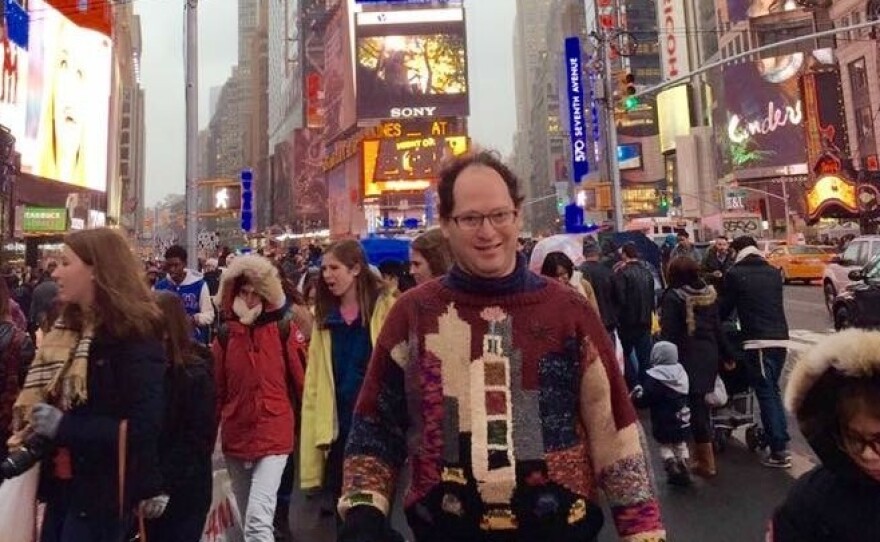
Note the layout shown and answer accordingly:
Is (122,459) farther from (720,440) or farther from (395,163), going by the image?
(395,163)

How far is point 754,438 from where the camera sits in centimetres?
716

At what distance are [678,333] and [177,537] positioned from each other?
488 centimetres

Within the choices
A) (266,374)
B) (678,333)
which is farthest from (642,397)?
(266,374)

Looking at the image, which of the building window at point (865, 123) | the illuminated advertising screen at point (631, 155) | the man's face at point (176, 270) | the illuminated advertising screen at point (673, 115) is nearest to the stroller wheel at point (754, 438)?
the man's face at point (176, 270)

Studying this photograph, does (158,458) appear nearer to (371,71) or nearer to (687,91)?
(371,71)

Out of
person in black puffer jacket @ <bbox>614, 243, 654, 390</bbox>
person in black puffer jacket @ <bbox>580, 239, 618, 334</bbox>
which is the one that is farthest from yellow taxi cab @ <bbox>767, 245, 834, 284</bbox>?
person in black puffer jacket @ <bbox>580, 239, 618, 334</bbox>

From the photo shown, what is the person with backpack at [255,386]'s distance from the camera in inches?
167

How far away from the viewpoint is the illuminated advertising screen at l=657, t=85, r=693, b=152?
9581 centimetres

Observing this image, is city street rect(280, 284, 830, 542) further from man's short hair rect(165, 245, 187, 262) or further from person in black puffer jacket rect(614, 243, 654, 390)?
man's short hair rect(165, 245, 187, 262)

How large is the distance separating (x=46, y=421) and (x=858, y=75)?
210 feet

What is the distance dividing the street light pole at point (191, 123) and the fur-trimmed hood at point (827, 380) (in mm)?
12221

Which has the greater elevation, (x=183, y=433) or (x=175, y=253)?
(x=175, y=253)

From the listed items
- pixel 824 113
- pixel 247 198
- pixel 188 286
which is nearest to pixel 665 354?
pixel 188 286

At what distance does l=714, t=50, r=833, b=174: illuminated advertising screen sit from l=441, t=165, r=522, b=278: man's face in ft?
240
